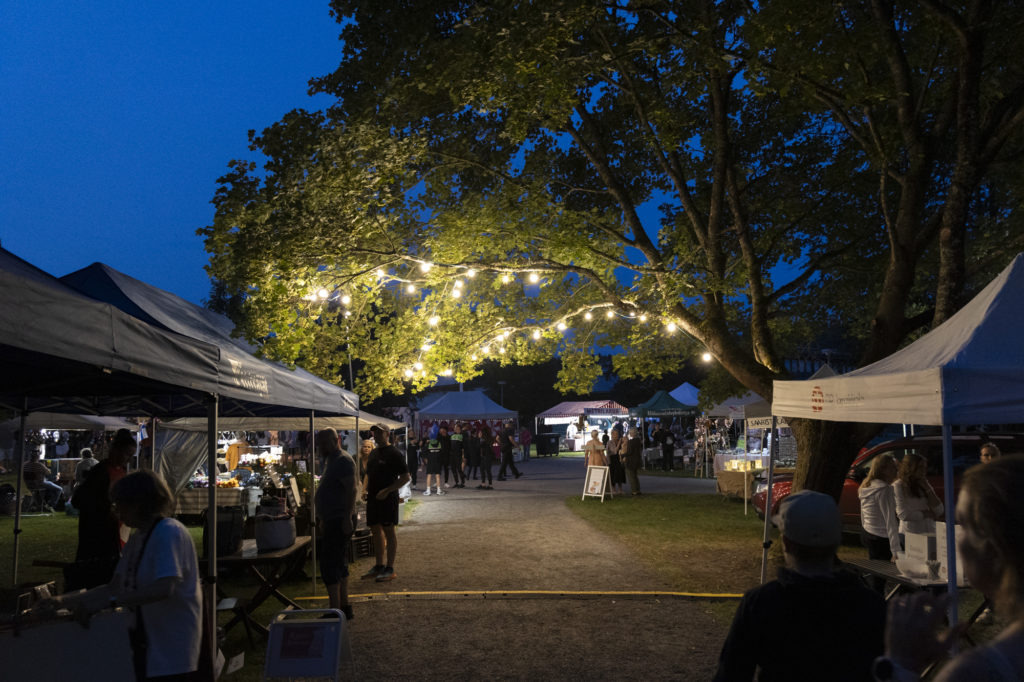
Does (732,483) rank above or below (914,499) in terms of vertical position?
below

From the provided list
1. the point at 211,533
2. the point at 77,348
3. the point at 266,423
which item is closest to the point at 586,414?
the point at 266,423

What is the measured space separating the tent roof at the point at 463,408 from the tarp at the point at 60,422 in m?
10.9

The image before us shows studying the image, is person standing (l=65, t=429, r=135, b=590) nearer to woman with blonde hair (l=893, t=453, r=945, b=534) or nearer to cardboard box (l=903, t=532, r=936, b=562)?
cardboard box (l=903, t=532, r=936, b=562)

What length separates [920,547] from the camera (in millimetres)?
6371

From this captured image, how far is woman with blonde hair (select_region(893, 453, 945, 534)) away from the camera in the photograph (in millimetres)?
7254

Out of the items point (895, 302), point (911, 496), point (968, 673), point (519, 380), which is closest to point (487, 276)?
point (895, 302)

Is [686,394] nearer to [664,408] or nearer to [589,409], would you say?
[664,408]

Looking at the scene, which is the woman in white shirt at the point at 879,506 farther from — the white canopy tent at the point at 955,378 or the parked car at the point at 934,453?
the white canopy tent at the point at 955,378

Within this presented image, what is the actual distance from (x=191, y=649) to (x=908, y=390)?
4.74 metres

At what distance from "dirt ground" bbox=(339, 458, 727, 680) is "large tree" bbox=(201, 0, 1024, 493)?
10.4 ft

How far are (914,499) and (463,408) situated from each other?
23.4 m

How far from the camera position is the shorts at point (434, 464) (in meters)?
22.9

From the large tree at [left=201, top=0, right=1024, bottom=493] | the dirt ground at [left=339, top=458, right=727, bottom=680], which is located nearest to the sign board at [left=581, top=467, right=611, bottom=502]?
the large tree at [left=201, top=0, right=1024, bottom=493]

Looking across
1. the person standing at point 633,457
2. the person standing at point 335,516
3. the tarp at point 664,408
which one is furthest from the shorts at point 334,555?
the tarp at point 664,408
